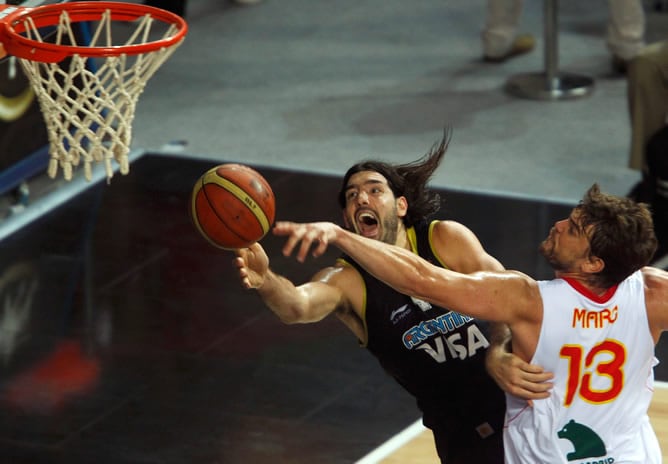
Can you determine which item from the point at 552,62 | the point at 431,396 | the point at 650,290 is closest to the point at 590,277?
the point at 650,290

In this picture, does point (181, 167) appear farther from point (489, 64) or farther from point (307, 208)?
point (489, 64)

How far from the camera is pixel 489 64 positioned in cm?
1054

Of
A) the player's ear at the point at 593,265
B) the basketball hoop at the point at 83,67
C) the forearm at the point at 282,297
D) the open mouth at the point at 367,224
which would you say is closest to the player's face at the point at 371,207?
the open mouth at the point at 367,224

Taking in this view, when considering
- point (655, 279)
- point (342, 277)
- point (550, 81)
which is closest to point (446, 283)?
point (655, 279)

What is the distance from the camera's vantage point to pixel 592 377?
3.68 meters

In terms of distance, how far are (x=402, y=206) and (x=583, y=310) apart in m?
1.03

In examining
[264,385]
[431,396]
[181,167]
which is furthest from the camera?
[181,167]

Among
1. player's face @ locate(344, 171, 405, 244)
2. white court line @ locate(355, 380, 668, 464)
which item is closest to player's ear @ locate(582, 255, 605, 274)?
player's face @ locate(344, 171, 405, 244)

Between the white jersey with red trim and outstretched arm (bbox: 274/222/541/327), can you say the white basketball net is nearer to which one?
outstretched arm (bbox: 274/222/541/327)

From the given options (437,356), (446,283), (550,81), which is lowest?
(550,81)

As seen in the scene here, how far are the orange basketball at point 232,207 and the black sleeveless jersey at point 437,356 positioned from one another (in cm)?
58

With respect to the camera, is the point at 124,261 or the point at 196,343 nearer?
the point at 196,343

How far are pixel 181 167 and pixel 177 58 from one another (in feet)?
8.33

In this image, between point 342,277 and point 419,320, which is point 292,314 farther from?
point 419,320
